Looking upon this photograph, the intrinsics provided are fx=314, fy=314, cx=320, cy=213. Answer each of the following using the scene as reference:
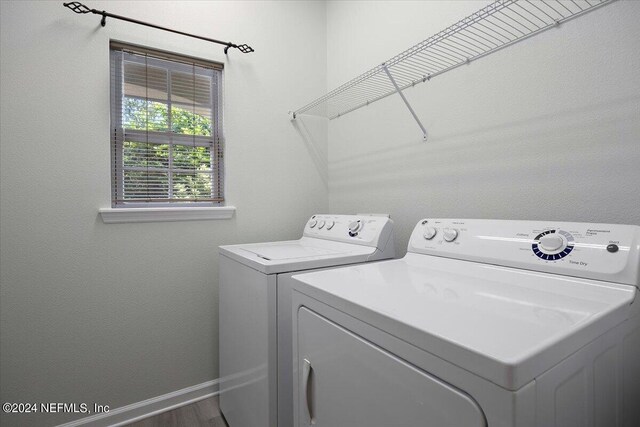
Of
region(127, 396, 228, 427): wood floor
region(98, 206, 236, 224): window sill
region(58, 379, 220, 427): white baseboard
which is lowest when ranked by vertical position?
region(127, 396, 228, 427): wood floor

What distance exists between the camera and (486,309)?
689 mm

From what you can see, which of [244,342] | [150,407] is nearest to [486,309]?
[244,342]

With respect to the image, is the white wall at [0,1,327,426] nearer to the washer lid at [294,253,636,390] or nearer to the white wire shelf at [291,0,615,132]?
the white wire shelf at [291,0,615,132]

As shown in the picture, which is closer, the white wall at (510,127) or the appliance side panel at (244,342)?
the white wall at (510,127)

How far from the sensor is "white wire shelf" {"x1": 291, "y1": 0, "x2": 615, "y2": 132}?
108cm

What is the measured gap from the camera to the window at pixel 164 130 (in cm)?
173

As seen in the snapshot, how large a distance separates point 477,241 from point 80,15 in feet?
6.99

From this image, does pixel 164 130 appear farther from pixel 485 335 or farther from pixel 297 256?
pixel 485 335

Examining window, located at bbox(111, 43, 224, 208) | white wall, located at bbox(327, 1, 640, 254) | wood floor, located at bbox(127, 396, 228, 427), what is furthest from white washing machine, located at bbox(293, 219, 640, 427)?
window, located at bbox(111, 43, 224, 208)

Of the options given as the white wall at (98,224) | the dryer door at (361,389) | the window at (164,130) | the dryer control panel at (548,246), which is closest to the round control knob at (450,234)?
the dryer control panel at (548,246)

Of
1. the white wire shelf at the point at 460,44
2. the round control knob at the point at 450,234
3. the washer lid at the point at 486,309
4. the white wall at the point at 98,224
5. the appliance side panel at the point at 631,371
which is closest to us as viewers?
the washer lid at the point at 486,309

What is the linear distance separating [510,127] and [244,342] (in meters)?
1.47

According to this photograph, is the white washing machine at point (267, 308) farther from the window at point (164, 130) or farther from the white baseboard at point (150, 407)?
the window at point (164, 130)

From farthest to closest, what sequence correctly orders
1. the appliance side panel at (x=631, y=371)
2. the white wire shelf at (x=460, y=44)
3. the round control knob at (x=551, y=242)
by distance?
1. the white wire shelf at (x=460, y=44)
2. the round control knob at (x=551, y=242)
3. the appliance side panel at (x=631, y=371)
